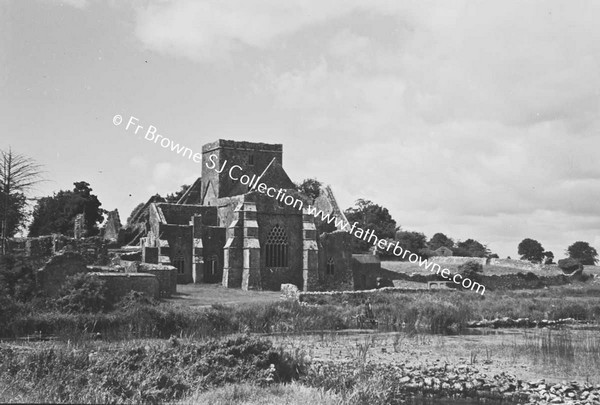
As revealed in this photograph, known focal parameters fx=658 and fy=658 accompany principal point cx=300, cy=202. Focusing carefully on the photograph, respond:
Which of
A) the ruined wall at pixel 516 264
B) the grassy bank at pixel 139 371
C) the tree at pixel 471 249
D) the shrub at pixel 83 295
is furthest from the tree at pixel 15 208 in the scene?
the tree at pixel 471 249

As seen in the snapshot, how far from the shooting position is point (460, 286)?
156ft

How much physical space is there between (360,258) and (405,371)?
33.5m

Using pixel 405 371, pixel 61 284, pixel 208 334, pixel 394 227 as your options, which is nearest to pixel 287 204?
pixel 61 284

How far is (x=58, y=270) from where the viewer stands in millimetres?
28875

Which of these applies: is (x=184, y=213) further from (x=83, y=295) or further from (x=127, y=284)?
(x=83, y=295)

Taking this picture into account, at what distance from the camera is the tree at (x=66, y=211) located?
59906 mm

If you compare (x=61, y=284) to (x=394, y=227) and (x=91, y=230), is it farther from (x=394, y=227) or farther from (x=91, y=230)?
(x=394, y=227)

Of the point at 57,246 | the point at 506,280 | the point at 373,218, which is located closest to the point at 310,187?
the point at 373,218

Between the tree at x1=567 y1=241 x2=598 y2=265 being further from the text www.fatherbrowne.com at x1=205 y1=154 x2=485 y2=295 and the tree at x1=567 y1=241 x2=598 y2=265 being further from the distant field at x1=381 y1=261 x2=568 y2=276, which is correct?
the text www.fatherbrowne.com at x1=205 y1=154 x2=485 y2=295

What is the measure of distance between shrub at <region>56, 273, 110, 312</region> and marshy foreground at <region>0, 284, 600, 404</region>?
37.4 inches

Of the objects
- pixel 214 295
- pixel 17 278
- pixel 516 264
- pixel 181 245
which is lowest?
pixel 214 295

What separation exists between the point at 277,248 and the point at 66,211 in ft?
87.8

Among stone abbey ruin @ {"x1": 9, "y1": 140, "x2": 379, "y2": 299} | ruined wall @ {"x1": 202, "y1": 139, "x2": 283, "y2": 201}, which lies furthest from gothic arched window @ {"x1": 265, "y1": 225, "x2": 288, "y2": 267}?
ruined wall @ {"x1": 202, "y1": 139, "x2": 283, "y2": 201}

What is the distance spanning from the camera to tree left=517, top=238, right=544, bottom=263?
110750mm
